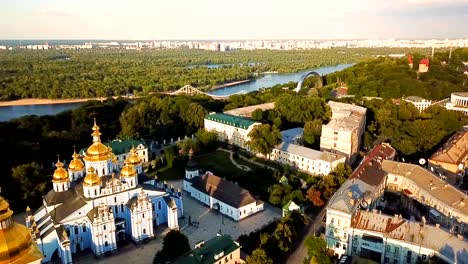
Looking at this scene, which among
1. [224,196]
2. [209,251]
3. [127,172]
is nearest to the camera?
[209,251]

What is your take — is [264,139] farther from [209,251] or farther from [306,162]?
[209,251]

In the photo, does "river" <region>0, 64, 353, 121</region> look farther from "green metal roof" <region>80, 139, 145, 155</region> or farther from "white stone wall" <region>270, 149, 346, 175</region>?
"white stone wall" <region>270, 149, 346, 175</region>

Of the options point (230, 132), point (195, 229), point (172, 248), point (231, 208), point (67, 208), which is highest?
point (67, 208)

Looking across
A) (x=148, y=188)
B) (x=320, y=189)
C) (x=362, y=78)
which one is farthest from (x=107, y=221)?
(x=362, y=78)

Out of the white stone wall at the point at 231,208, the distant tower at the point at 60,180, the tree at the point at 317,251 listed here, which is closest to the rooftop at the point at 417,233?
the tree at the point at 317,251

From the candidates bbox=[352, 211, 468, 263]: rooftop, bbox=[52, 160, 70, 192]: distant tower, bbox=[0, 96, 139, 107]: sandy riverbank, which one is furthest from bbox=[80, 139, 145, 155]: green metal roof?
bbox=[0, 96, 139, 107]: sandy riverbank

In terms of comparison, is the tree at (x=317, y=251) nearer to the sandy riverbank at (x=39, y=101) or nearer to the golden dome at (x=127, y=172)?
the golden dome at (x=127, y=172)

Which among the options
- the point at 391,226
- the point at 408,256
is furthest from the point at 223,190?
the point at 408,256
